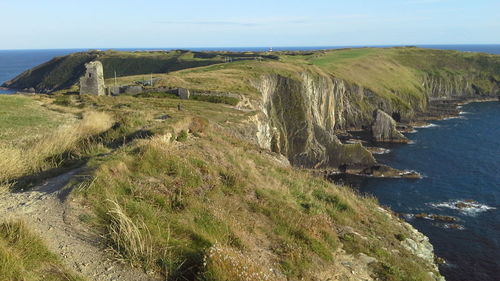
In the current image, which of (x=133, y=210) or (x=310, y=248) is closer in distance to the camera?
(x=133, y=210)

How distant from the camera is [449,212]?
4809 cm

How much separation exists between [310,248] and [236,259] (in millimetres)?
4843

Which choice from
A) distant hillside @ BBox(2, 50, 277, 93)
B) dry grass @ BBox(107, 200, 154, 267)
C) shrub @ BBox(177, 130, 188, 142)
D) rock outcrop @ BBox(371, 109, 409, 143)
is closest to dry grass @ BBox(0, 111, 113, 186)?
shrub @ BBox(177, 130, 188, 142)

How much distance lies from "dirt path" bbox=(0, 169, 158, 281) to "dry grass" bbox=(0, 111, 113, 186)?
222 cm

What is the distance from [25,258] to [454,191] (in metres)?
58.6

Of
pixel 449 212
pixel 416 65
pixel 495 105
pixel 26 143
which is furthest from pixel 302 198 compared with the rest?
pixel 416 65

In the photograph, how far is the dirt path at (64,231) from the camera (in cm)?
954

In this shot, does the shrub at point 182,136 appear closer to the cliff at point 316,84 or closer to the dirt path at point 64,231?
the dirt path at point 64,231

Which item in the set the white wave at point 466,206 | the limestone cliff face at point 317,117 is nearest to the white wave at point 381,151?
the limestone cliff face at point 317,117

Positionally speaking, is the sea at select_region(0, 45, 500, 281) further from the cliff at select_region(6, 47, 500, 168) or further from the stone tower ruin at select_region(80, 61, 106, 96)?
the stone tower ruin at select_region(80, 61, 106, 96)

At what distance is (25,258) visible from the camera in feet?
29.1

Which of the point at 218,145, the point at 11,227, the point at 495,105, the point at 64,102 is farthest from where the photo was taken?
the point at 495,105

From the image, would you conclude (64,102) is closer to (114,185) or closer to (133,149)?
(133,149)

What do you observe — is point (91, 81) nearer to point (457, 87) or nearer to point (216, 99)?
point (216, 99)
